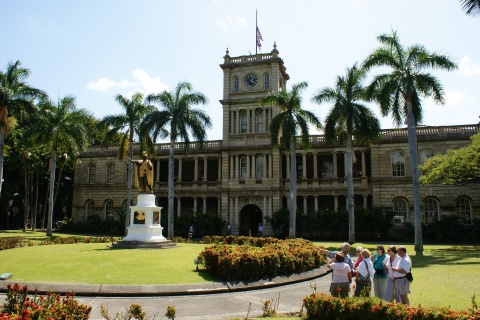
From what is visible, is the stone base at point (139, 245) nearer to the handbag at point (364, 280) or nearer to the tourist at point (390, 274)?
the handbag at point (364, 280)

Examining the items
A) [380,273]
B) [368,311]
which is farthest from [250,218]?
[368,311]

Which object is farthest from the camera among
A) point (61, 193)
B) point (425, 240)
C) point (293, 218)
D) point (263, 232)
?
point (61, 193)

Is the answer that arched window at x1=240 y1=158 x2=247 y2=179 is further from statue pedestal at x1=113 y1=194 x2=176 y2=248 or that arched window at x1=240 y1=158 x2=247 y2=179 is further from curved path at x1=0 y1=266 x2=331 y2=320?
curved path at x1=0 y1=266 x2=331 y2=320

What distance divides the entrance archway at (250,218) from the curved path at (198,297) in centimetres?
2834

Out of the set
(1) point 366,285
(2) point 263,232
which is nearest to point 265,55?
(2) point 263,232

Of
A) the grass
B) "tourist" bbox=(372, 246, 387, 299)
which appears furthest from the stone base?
"tourist" bbox=(372, 246, 387, 299)

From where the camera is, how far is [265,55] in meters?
42.2

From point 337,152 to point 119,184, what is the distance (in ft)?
78.6

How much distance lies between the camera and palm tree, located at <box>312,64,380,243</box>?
1148 inches

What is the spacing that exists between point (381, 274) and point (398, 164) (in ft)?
96.7

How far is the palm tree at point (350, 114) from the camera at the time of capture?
29.2 metres

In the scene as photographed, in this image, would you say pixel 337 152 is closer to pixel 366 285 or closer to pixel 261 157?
pixel 261 157

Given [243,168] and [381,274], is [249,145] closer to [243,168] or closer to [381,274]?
[243,168]

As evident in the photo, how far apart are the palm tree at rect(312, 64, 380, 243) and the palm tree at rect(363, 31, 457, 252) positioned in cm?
248
